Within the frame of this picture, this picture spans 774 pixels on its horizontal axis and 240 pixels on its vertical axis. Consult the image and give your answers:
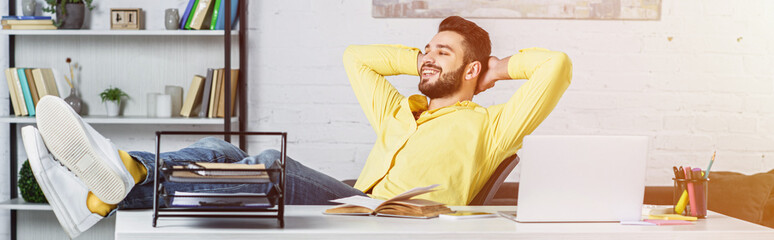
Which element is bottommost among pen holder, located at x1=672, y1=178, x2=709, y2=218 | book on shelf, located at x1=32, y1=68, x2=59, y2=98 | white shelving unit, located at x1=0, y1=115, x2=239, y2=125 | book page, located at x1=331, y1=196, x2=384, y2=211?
white shelving unit, located at x1=0, y1=115, x2=239, y2=125

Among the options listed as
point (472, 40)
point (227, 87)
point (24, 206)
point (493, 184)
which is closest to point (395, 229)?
point (493, 184)

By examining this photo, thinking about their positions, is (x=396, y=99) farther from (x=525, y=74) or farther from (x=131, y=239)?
(x=131, y=239)

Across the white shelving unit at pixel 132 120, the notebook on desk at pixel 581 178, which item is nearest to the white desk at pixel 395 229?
the notebook on desk at pixel 581 178

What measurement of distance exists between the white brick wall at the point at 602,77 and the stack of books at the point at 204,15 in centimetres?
18

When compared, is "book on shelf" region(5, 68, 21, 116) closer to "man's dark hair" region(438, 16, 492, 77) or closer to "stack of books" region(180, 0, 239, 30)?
"stack of books" region(180, 0, 239, 30)

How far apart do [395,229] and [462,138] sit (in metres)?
1.10

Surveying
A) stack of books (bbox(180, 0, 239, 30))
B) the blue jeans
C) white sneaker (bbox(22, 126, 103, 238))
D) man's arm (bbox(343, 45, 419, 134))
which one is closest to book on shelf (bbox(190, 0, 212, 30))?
stack of books (bbox(180, 0, 239, 30))

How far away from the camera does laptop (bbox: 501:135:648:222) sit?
1305mm

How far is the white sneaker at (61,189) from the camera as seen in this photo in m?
1.40

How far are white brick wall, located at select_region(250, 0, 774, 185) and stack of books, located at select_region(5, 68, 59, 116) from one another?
90cm

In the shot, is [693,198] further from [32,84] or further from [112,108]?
[32,84]

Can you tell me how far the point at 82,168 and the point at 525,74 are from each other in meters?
1.42

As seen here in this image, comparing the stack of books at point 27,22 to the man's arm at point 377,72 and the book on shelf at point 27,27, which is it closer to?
the book on shelf at point 27,27

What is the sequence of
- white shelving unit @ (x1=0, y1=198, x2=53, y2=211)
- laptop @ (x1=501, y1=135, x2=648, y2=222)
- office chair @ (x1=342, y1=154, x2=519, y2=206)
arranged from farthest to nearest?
white shelving unit @ (x1=0, y1=198, x2=53, y2=211)
office chair @ (x1=342, y1=154, x2=519, y2=206)
laptop @ (x1=501, y1=135, x2=648, y2=222)
